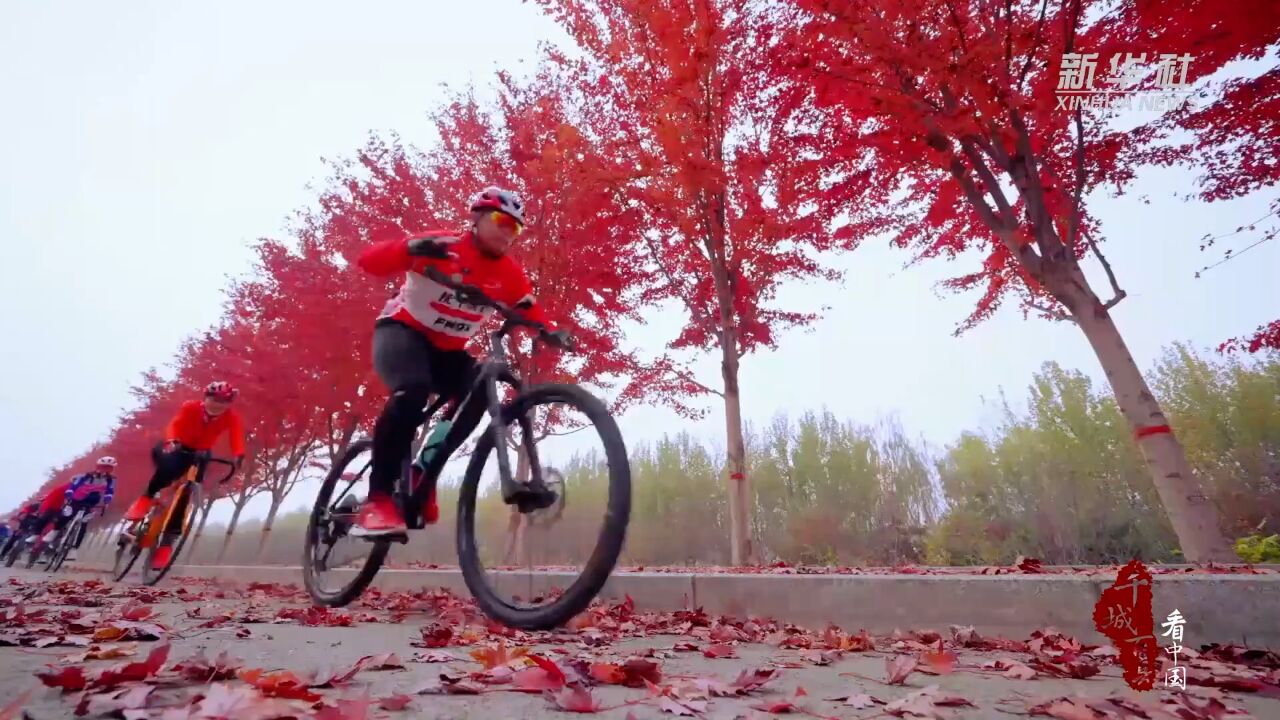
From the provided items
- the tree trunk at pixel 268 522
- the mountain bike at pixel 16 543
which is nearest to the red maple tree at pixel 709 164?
the tree trunk at pixel 268 522

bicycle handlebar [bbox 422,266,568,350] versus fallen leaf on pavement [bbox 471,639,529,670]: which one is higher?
bicycle handlebar [bbox 422,266,568,350]

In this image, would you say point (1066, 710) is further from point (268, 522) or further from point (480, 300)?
point (268, 522)

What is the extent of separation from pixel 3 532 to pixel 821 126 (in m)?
32.0

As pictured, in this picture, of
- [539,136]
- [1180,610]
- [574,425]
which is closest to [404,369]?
[574,425]

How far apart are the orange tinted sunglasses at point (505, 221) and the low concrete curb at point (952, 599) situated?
1.92m

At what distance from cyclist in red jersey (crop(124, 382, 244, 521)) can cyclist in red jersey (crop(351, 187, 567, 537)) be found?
413cm

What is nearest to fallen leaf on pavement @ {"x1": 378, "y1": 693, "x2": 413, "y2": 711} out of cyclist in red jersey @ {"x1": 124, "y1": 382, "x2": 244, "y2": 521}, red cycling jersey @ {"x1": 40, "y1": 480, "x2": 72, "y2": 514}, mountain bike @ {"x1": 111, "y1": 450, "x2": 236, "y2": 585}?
cyclist in red jersey @ {"x1": 124, "y1": 382, "x2": 244, "y2": 521}

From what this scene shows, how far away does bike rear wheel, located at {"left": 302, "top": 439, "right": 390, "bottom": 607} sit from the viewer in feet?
13.5

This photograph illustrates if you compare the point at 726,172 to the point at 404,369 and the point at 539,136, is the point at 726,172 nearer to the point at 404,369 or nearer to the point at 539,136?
the point at 539,136

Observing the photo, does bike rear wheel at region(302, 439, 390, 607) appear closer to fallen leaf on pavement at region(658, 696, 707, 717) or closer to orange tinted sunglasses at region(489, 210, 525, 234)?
orange tinted sunglasses at region(489, 210, 525, 234)

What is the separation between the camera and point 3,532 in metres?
23.3

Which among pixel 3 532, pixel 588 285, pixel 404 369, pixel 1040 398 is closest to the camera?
pixel 404 369

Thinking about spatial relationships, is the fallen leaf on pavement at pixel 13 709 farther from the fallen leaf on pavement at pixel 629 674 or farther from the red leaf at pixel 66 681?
the fallen leaf on pavement at pixel 629 674

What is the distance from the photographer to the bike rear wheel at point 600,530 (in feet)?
8.91
